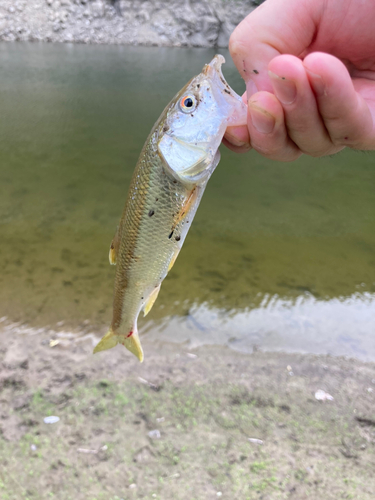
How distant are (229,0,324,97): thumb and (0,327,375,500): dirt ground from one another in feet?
8.05

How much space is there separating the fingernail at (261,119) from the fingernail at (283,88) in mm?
104

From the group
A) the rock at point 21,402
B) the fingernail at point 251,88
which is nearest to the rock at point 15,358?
the rock at point 21,402

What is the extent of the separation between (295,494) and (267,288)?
2.51m

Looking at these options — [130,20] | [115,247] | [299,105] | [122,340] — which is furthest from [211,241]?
[130,20]

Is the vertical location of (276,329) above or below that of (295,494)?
below

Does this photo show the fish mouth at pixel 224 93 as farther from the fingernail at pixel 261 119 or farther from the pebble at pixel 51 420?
the pebble at pixel 51 420

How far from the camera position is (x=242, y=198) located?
23.8 ft

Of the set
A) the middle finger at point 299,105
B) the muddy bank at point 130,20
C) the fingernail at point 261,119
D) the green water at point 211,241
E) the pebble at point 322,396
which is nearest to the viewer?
the middle finger at point 299,105

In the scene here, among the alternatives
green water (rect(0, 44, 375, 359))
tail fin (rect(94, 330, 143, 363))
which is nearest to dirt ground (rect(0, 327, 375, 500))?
green water (rect(0, 44, 375, 359))

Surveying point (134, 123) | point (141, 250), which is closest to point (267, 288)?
point (141, 250)

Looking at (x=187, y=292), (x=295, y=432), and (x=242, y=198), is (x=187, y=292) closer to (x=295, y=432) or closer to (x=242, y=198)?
(x=295, y=432)

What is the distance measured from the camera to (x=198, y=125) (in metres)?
1.64

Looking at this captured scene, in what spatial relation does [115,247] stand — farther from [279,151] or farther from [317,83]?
[317,83]

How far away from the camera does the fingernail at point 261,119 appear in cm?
159
